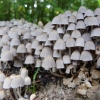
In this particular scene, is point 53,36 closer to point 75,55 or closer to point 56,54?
point 56,54

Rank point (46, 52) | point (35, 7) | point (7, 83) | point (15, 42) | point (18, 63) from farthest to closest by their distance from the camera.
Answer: point (35, 7)
point (18, 63)
point (15, 42)
point (46, 52)
point (7, 83)

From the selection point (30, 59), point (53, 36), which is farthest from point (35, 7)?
point (53, 36)

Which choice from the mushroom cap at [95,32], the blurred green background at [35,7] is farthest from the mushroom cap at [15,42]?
the blurred green background at [35,7]

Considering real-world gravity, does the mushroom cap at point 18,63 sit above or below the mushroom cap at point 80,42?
below

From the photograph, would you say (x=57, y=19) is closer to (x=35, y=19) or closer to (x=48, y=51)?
(x=48, y=51)

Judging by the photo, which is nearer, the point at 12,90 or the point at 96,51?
the point at 96,51

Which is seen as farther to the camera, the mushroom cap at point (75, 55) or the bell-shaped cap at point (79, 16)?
the bell-shaped cap at point (79, 16)

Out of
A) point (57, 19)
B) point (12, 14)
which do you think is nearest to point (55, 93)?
point (57, 19)

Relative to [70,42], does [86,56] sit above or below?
below

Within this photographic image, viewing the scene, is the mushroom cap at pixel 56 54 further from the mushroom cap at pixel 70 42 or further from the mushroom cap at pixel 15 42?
the mushroom cap at pixel 15 42
